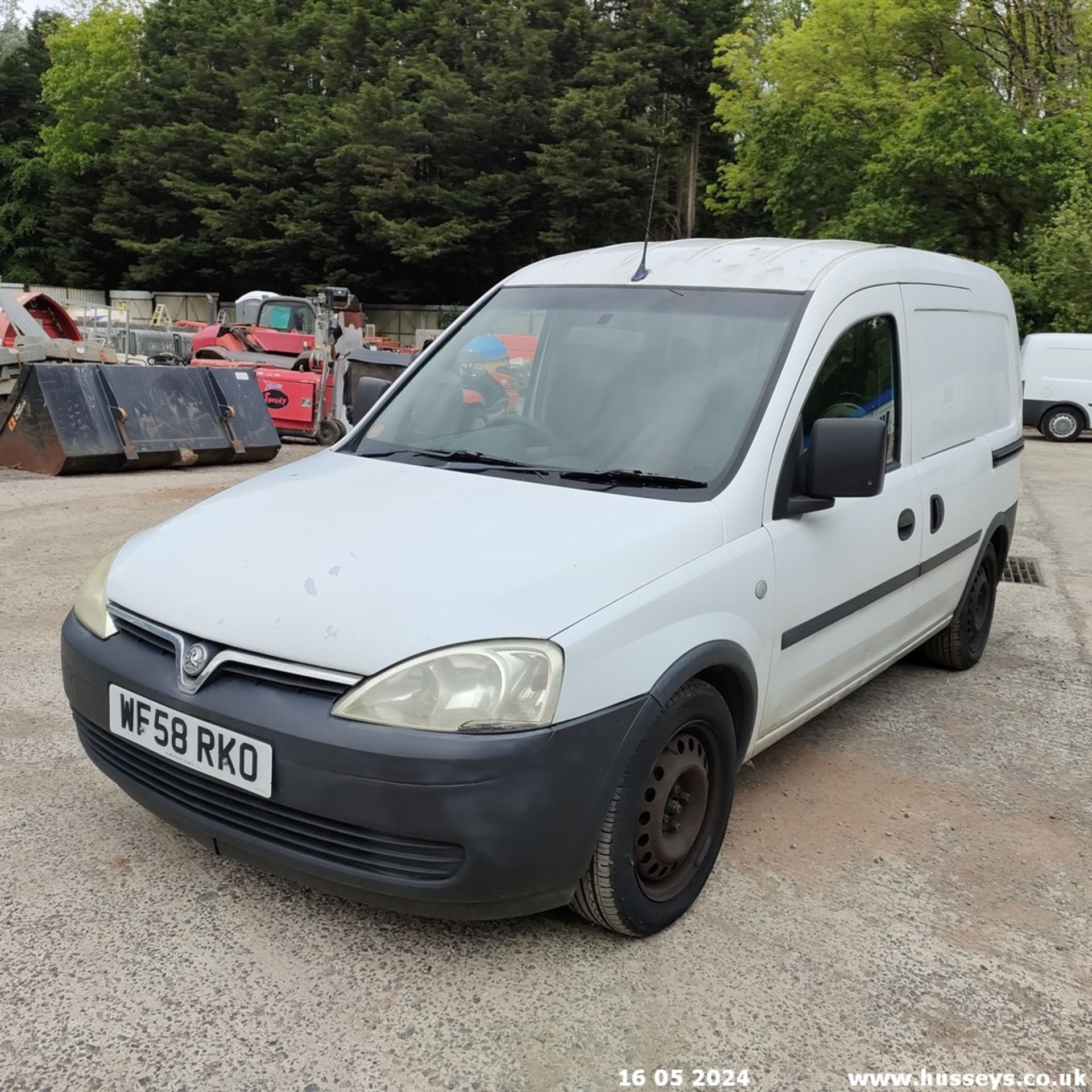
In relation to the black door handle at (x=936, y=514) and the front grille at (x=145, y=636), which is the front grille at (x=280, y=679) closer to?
the front grille at (x=145, y=636)

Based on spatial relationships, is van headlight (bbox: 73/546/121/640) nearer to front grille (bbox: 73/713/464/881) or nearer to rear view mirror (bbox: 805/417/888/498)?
front grille (bbox: 73/713/464/881)

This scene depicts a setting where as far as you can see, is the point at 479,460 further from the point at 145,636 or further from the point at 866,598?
the point at 866,598

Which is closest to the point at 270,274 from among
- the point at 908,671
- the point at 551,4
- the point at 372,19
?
the point at 372,19

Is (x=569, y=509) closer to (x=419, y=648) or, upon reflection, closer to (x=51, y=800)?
(x=419, y=648)

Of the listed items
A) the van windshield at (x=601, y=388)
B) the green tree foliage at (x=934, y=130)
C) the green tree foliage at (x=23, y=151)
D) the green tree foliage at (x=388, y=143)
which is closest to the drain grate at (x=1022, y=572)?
the van windshield at (x=601, y=388)

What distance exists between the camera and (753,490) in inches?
117

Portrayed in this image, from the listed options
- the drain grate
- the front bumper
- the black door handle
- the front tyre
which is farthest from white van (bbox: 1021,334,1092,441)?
the front bumper

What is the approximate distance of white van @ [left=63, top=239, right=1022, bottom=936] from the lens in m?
2.33

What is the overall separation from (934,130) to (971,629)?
1119 inches

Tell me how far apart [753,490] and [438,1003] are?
1.56m

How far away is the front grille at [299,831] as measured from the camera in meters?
2.35

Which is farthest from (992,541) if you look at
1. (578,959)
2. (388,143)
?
(388,143)

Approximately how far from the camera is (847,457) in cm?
297

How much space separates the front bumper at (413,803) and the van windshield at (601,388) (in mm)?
921
